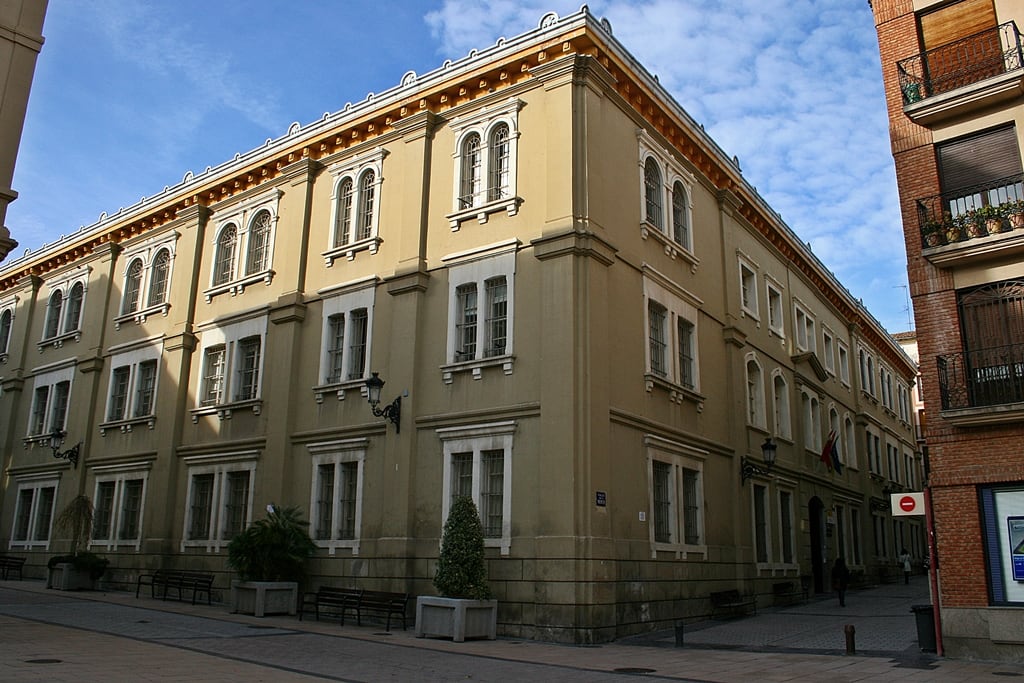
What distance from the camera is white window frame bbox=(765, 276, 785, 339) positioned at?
29.6 meters

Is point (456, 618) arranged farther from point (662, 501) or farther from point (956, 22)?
point (956, 22)

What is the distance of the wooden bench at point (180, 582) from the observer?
23.2m

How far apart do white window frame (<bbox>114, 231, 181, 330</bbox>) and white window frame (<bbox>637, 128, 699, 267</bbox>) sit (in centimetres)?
1605

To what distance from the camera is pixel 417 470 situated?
789 inches

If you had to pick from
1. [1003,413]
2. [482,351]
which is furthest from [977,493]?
[482,351]

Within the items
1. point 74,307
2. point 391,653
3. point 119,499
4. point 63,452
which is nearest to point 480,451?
point 391,653

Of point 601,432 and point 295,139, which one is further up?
point 295,139

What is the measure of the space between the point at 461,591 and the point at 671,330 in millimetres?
8859

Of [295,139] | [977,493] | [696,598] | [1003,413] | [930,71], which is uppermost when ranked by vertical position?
[295,139]

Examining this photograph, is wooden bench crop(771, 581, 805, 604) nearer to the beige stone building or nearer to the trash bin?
the beige stone building

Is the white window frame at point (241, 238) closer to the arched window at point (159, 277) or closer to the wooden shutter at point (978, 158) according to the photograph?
the arched window at point (159, 277)

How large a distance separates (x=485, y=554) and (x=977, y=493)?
9.38 m

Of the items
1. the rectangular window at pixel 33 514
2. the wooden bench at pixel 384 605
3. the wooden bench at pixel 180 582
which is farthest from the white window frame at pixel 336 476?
the rectangular window at pixel 33 514

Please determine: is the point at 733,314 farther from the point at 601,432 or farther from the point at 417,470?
the point at 417,470
